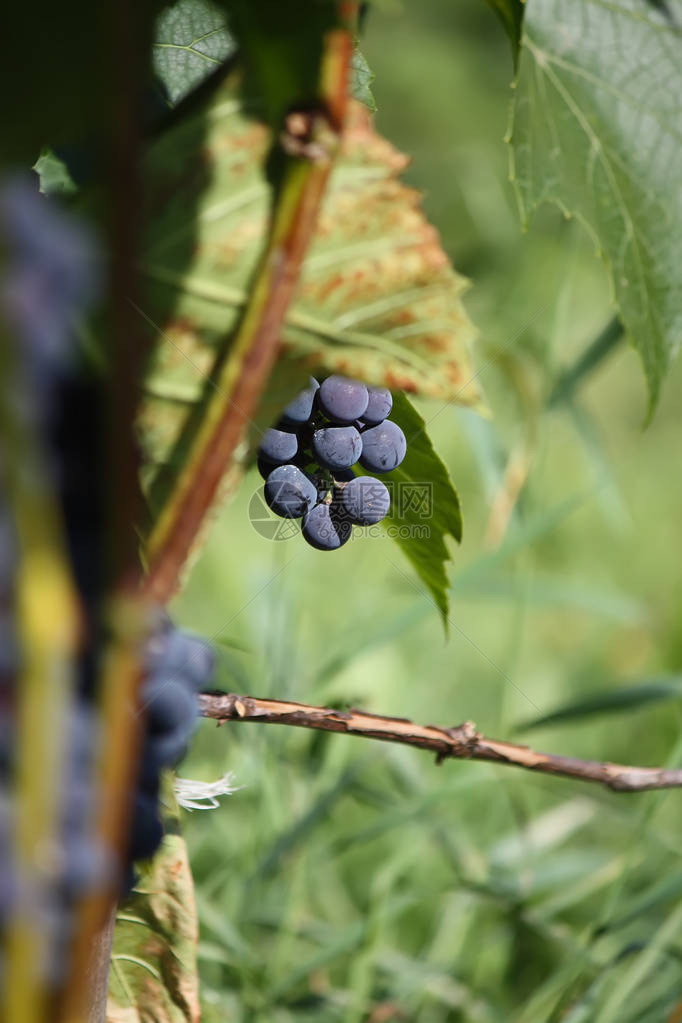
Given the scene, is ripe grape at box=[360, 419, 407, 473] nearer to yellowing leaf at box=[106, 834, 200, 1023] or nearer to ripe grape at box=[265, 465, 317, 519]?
ripe grape at box=[265, 465, 317, 519]

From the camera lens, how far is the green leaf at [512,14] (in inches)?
14.8

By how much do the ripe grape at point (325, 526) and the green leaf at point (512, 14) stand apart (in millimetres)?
250

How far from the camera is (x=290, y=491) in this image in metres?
0.55

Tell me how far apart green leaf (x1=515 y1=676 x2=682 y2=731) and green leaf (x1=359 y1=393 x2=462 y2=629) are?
50 cm

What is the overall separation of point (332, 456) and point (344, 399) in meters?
0.03

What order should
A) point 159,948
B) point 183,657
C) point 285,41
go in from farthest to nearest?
point 159,948 < point 183,657 < point 285,41

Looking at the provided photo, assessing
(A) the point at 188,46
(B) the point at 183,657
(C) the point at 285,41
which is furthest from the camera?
(A) the point at 188,46


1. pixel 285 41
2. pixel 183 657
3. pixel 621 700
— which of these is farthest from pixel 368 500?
pixel 621 700

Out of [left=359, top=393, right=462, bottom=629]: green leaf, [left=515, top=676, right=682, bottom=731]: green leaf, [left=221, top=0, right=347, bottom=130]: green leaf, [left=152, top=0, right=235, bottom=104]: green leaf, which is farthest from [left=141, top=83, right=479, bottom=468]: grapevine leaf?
[left=515, top=676, right=682, bottom=731]: green leaf

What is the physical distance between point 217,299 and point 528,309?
50.9 inches

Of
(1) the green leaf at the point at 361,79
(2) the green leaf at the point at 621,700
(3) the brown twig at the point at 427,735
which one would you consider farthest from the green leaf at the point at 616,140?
(2) the green leaf at the point at 621,700

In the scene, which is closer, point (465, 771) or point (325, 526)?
point (325, 526)

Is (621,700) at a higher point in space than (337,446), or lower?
lower

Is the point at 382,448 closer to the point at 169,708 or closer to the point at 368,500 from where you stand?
the point at 368,500
